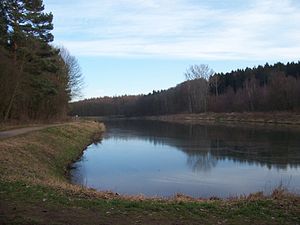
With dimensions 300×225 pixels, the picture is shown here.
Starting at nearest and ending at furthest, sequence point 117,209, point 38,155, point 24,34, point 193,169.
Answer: point 117,209 < point 38,155 < point 193,169 < point 24,34

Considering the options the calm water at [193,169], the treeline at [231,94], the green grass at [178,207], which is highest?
the treeline at [231,94]

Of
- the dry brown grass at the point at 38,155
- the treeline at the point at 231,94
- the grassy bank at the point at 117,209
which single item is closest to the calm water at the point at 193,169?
the dry brown grass at the point at 38,155

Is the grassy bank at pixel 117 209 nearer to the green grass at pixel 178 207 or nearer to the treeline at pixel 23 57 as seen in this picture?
the green grass at pixel 178 207

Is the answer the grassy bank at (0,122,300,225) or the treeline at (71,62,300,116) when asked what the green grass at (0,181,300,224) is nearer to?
the grassy bank at (0,122,300,225)

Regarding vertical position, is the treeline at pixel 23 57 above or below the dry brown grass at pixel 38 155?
above

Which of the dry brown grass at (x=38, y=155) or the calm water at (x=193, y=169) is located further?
the calm water at (x=193, y=169)

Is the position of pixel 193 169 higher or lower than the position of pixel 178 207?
lower

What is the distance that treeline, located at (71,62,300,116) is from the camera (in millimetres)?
79562

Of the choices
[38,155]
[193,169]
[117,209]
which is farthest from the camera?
[193,169]

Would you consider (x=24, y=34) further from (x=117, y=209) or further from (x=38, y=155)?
(x=117, y=209)

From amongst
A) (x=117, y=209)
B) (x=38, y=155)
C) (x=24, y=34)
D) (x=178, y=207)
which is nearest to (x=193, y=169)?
(x=38, y=155)

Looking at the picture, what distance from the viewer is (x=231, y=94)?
10544 centimetres

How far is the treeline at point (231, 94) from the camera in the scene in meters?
79.6

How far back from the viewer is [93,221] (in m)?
8.23
